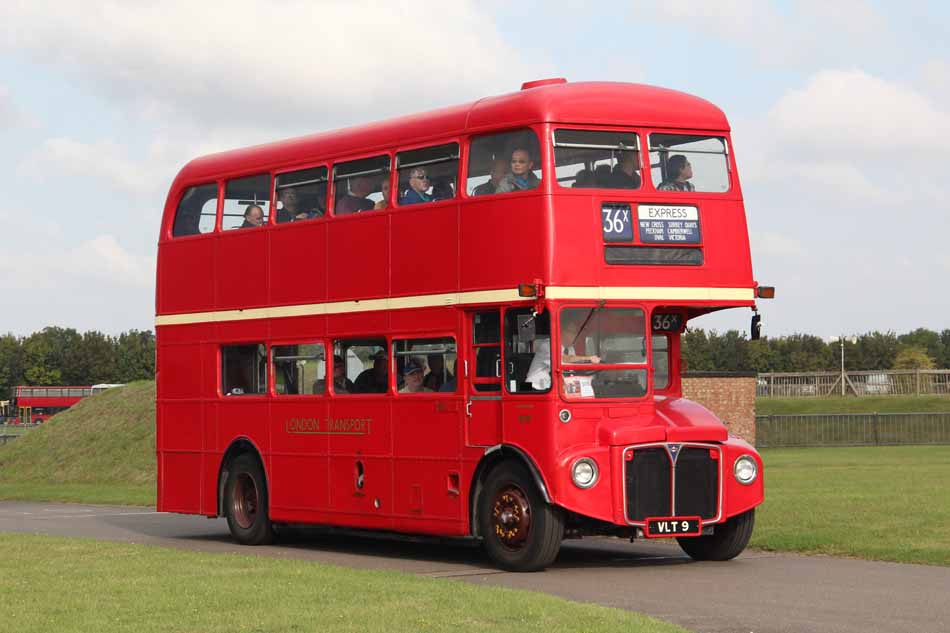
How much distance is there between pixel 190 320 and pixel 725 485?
8383 mm

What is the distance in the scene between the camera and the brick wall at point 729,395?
51.2 metres

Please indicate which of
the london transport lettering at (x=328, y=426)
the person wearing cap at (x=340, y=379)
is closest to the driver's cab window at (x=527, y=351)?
the london transport lettering at (x=328, y=426)

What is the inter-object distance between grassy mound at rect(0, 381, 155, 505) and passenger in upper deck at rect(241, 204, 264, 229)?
17155mm

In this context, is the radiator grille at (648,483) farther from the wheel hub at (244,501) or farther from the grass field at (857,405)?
the grass field at (857,405)

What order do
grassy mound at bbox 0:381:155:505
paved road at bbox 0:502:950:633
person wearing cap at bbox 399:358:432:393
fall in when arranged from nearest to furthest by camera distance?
1. paved road at bbox 0:502:950:633
2. person wearing cap at bbox 399:358:432:393
3. grassy mound at bbox 0:381:155:505

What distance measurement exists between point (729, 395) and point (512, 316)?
36120 millimetres

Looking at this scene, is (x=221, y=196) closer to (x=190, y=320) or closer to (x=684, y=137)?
(x=190, y=320)

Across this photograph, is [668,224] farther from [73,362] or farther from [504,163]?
[73,362]

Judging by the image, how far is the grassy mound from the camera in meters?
40.6

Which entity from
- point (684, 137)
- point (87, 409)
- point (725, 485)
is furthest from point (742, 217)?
point (87, 409)

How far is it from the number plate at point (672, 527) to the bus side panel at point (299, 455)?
4.86m

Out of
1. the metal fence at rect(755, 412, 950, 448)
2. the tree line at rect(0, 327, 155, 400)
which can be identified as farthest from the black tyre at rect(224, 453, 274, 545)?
the tree line at rect(0, 327, 155, 400)

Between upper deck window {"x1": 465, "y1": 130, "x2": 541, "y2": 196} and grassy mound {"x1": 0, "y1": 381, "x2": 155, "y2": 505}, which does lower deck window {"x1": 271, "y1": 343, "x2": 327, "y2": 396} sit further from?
grassy mound {"x1": 0, "y1": 381, "x2": 155, "y2": 505}

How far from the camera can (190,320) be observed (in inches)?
859
